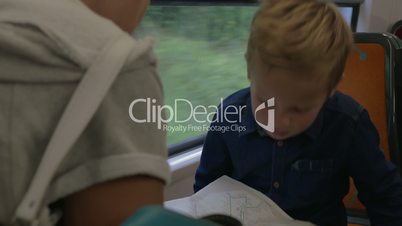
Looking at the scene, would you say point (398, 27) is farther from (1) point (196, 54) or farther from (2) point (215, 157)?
(2) point (215, 157)

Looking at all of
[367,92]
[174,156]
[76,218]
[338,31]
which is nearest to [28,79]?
[76,218]

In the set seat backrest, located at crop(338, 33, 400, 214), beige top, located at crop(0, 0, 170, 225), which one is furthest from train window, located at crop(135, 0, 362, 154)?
beige top, located at crop(0, 0, 170, 225)

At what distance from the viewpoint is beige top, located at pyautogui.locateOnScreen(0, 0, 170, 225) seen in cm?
37

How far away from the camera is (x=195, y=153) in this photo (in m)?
1.87

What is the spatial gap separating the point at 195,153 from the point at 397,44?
0.91 meters

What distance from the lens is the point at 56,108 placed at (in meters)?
0.38

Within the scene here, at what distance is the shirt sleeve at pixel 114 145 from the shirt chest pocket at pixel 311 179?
2.29 ft

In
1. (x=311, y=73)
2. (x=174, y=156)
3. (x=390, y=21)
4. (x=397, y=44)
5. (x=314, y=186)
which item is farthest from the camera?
(x=390, y=21)

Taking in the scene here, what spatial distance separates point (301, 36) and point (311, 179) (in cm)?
34

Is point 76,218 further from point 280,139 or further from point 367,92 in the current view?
point 367,92

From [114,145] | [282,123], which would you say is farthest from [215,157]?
[114,145]

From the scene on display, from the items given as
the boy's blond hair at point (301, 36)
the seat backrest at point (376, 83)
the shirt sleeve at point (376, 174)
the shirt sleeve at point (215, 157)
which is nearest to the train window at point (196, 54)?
the seat backrest at point (376, 83)

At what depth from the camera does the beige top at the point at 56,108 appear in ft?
1.23

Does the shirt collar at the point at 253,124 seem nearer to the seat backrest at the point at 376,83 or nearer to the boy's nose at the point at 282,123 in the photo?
the boy's nose at the point at 282,123
